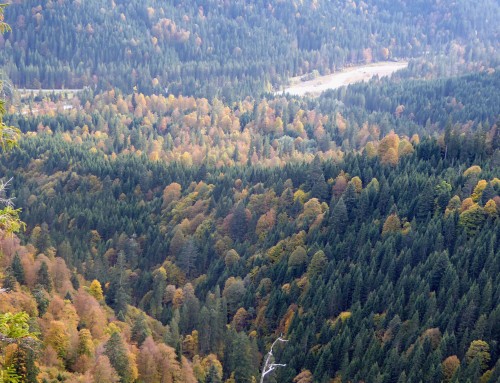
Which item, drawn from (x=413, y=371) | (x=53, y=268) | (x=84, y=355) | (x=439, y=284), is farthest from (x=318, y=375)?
(x=53, y=268)

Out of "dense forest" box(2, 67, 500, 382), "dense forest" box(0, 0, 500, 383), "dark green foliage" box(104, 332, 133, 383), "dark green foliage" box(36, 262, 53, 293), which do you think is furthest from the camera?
"dark green foliage" box(36, 262, 53, 293)

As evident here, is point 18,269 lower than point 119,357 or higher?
higher

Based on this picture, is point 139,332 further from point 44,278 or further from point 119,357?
point 44,278

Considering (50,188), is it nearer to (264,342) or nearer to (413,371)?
(264,342)

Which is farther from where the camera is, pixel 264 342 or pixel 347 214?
pixel 347 214

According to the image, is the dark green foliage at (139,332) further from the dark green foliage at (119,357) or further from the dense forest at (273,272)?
the dark green foliage at (119,357)

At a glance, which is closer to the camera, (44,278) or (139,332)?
(139,332)

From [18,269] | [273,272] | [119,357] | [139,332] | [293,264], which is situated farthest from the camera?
[273,272]

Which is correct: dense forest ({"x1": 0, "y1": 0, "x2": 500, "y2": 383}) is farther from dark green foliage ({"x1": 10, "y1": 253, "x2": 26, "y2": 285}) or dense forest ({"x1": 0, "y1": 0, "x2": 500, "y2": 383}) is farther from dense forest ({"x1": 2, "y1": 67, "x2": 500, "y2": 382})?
dark green foliage ({"x1": 10, "y1": 253, "x2": 26, "y2": 285})

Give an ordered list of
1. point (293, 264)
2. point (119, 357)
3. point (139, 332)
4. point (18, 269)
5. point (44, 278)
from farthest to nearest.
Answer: point (293, 264) → point (44, 278) → point (18, 269) → point (139, 332) → point (119, 357)

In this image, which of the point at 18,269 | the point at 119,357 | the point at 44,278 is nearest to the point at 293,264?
the point at 44,278

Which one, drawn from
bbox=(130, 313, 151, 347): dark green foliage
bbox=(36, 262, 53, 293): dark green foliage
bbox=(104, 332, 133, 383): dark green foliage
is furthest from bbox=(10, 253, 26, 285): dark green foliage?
bbox=(104, 332, 133, 383): dark green foliage
